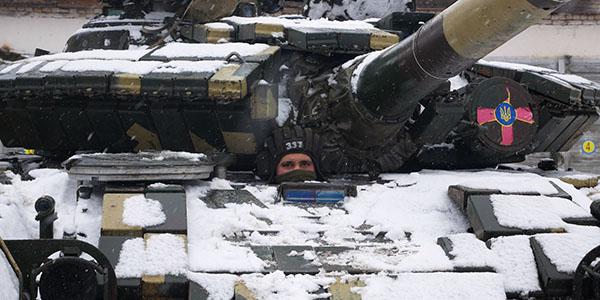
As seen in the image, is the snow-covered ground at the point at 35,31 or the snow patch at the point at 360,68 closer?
the snow patch at the point at 360,68

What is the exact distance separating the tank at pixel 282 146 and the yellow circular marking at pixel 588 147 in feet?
39.2

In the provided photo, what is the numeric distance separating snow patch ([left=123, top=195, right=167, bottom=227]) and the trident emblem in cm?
297

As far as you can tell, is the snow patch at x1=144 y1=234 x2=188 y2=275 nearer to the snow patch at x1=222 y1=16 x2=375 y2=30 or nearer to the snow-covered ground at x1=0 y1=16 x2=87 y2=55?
the snow patch at x1=222 y1=16 x2=375 y2=30

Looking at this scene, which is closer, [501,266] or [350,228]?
[501,266]

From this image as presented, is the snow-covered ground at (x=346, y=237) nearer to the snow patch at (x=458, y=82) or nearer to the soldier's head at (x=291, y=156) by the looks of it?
the soldier's head at (x=291, y=156)

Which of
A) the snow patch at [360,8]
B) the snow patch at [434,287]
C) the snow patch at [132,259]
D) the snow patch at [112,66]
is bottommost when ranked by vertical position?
the snow patch at [434,287]

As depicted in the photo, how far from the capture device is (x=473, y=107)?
23.4 ft

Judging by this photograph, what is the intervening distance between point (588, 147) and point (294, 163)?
14185 millimetres

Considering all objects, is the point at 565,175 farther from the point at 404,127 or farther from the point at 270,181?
the point at 270,181

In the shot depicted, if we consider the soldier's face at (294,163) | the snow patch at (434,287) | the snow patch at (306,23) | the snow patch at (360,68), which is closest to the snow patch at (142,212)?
the snow patch at (434,287)

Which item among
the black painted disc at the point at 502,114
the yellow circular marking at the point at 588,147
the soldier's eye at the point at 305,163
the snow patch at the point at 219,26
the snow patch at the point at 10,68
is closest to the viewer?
the soldier's eye at the point at 305,163

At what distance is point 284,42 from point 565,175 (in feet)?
8.13

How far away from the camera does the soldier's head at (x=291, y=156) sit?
648 centimetres

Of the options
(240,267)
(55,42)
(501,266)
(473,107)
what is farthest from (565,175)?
(55,42)
